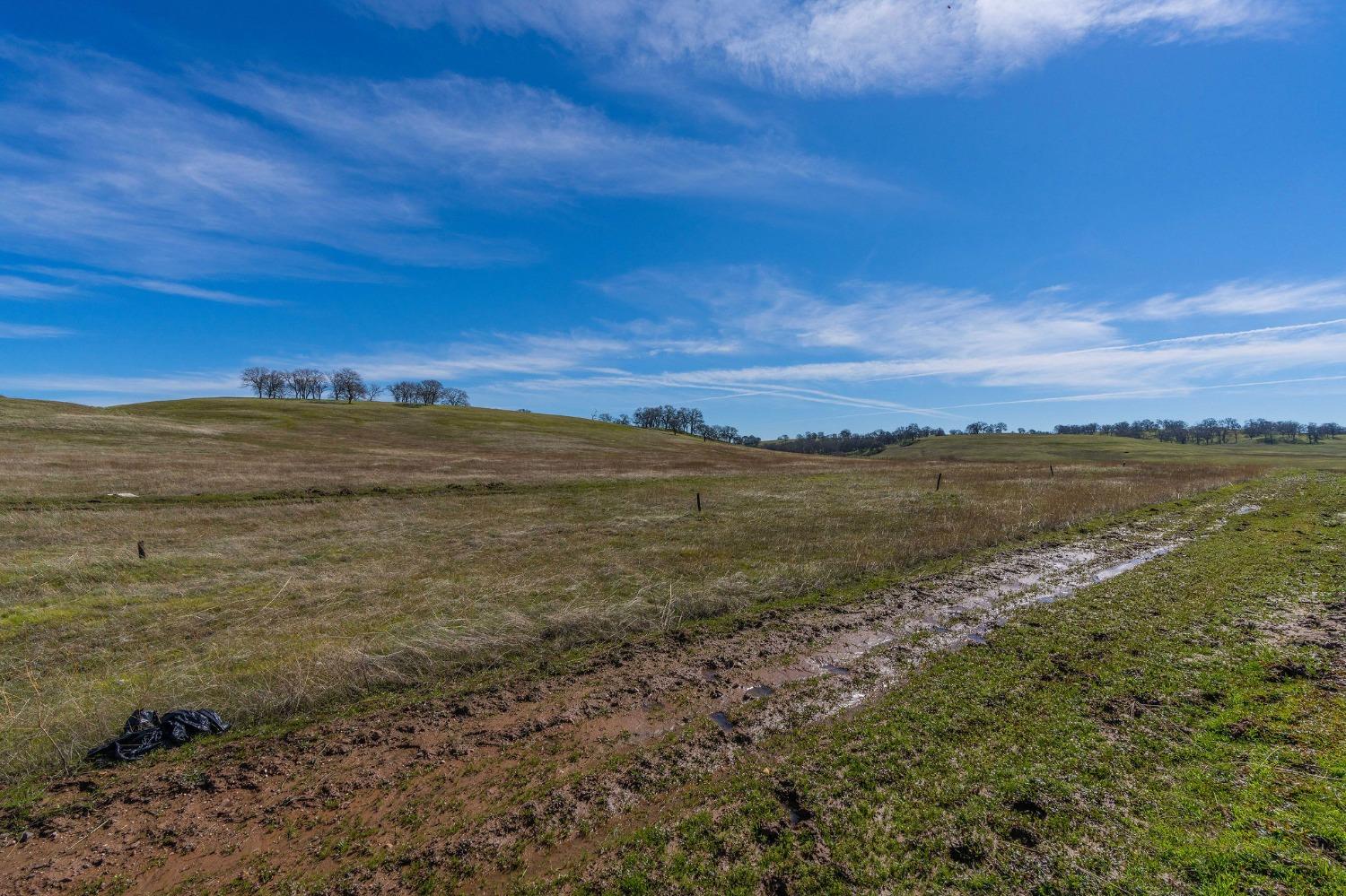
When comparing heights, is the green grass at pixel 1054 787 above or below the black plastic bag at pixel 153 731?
above

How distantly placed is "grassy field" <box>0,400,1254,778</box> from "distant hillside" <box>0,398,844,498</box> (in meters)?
0.67

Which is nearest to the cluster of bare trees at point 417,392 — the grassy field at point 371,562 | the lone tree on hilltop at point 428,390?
the lone tree on hilltop at point 428,390

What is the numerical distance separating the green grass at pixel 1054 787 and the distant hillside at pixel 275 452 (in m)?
34.8

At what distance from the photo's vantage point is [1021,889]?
4332 mm

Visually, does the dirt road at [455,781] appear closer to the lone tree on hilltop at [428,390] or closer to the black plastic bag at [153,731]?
the black plastic bag at [153,731]

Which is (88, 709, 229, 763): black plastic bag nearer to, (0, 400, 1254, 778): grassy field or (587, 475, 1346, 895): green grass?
(0, 400, 1254, 778): grassy field

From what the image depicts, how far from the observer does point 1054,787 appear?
550 cm

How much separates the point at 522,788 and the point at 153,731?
224 inches

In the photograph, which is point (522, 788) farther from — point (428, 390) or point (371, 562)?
point (428, 390)

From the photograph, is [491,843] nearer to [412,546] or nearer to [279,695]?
[279,695]

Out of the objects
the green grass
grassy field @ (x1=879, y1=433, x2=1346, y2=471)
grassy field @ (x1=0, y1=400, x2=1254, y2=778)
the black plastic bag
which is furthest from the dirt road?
grassy field @ (x1=879, y1=433, x2=1346, y2=471)

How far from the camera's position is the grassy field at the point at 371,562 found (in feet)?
29.7

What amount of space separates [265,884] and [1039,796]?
791 cm

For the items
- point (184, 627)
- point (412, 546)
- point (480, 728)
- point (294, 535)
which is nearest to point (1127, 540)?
point (480, 728)
